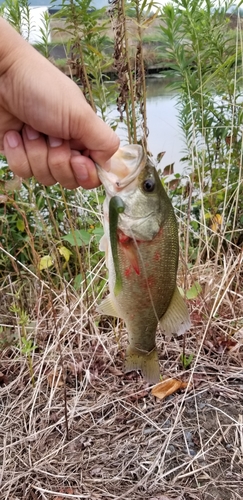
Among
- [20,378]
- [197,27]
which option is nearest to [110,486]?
[20,378]

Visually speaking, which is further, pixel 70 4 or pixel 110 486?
pixel 70 4

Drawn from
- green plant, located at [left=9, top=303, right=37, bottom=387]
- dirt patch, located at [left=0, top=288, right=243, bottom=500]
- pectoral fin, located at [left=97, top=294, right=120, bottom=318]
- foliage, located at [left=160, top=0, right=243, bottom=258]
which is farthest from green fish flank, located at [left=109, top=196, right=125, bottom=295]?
foliage, located at [left=160, top=0, right=243, bottom=258]

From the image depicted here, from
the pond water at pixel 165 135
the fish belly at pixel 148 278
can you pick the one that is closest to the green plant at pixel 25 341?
the fish belly at pixel 148 278

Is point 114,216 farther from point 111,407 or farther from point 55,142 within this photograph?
point 111,407

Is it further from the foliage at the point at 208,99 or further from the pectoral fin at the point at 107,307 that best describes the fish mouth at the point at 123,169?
the foliage at the point at 208,99

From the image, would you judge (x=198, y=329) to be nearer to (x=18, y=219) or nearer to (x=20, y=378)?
(x=20, y=378)
